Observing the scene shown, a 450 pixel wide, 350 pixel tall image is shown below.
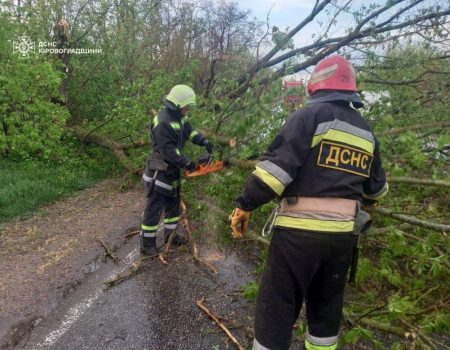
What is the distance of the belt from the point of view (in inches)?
79.4

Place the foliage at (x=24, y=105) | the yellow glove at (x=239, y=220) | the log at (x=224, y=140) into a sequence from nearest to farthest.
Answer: the yellow glove at (x=239, y=220), the log at (x=224, y=140), the foliage at (x=24, y=105)

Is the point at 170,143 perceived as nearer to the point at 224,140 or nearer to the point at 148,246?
the point at 224,140

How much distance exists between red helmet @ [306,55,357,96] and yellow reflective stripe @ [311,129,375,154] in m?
0.27

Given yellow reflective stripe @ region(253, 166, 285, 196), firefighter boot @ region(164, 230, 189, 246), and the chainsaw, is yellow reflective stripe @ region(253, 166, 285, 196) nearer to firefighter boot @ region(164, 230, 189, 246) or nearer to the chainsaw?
the chainsaw

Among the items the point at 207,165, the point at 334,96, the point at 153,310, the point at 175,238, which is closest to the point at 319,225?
the point at 334,96

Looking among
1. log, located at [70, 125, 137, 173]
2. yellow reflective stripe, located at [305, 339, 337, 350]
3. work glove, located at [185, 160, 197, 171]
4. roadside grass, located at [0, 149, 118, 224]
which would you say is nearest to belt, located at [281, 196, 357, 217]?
yellow reflective stripe, located at [305, 339, 337, 350]

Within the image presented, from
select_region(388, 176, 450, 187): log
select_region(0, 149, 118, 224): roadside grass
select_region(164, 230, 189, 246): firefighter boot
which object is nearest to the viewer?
select_region(388, 176, 450, 187): log

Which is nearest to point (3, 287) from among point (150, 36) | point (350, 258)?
point (350, 258)

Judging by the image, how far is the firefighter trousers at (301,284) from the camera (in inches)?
80.4

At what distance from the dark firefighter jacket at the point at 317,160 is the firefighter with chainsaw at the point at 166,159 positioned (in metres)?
2.02

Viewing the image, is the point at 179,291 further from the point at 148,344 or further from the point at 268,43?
the point at 268,43

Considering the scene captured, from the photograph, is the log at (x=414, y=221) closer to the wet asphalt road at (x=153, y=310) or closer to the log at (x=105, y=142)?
the wet asphalt road at (x=153, y=310)

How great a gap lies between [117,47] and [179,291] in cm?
616

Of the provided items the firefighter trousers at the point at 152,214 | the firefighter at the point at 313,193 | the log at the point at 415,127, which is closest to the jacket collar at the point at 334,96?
the firefighter at the point at 313,193
